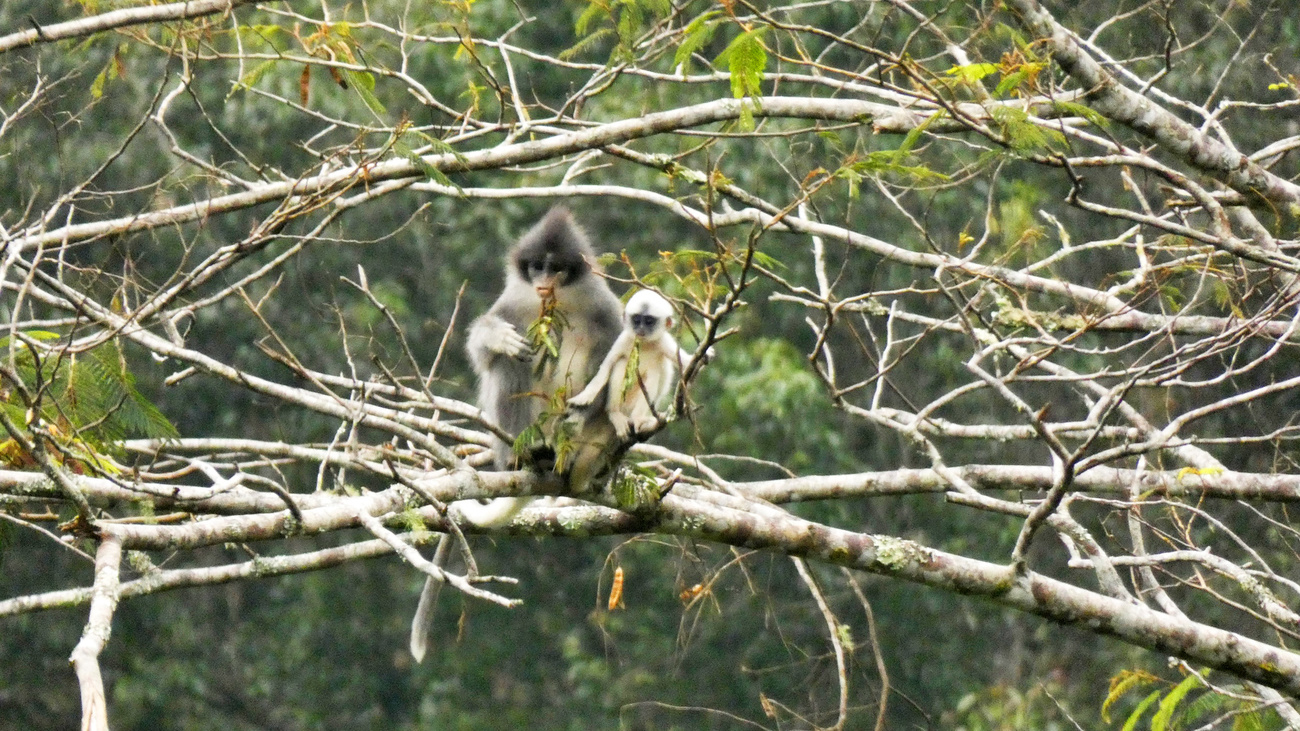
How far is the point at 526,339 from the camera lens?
13.4ft

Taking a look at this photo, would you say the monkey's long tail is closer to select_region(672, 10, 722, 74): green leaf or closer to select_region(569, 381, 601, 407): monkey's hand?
select_region(569, 381, 601, 407): monkey's hand

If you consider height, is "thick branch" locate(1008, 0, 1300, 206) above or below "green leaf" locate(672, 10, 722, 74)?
below

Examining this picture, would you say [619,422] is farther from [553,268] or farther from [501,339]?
[553,268]

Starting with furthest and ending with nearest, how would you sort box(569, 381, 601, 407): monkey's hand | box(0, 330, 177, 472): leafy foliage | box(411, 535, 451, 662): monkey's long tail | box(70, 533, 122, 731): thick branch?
box(411, 535, 451, 662): monkey's long tail < box(569, 381, 601, 407): monkey's hand < box(0, 330, 177, 472): leafy foliage < box(70, 533, 122, 731): thick branch

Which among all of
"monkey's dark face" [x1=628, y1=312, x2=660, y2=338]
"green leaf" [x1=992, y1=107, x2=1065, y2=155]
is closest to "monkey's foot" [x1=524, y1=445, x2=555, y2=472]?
"monkey's dark face" [x1=628, y1=312, x2=660, y2=338]

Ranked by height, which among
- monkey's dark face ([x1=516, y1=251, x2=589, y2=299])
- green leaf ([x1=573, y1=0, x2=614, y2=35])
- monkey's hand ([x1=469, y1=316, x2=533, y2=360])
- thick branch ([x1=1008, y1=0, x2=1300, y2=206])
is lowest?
monkey's hand ([x1=469, y1=316, x2=533, y2=360])

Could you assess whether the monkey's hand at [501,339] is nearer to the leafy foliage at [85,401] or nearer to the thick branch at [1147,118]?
the leafy foliage at [85,401]

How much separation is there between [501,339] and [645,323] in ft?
2.13

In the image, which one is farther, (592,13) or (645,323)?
(592,13)

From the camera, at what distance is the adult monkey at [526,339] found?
4.24 m

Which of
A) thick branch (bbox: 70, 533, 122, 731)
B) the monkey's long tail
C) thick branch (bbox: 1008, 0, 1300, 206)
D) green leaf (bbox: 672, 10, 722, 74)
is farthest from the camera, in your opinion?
the monkey's long tail

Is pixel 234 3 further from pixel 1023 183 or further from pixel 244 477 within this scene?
pixel 1023 183

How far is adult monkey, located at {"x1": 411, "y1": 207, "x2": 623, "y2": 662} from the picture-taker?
13.9 feet

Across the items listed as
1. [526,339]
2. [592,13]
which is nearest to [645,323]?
[526,339]
